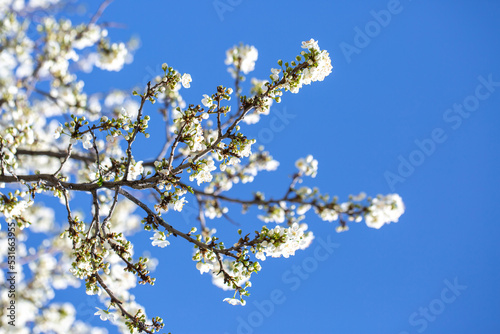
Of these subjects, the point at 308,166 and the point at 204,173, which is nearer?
the point at 204,173

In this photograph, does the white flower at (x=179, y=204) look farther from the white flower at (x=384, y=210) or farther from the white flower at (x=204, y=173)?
the white flower at (x=384, y=210)

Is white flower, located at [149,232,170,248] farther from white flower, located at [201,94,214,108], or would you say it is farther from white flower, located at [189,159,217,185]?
white flower, located at [201,94,214,108]

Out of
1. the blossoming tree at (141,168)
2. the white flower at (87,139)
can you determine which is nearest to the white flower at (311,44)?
the blossoming tree at (141,168)

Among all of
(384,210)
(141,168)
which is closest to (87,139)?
(141,168)

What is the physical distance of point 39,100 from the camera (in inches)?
324

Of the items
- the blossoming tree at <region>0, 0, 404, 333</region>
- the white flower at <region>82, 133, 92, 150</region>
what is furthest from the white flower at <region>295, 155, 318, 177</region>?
the white flower at <region>82, 133, 92, 150</region>

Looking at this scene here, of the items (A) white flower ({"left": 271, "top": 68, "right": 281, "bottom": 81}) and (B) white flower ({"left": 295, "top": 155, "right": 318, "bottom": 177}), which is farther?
(B) white flower ({"left": 295, "top": 155, "right": 318, "bottom": 177})

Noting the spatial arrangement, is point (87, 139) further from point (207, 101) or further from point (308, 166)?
point (308, 166)

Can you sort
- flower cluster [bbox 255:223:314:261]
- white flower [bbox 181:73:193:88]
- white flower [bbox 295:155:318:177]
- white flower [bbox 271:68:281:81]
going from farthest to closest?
white flower [bbox 295:155:318:177] < white flower [bbox 181:73:193:88] < white flower [bbox 271:68:281:81] < flower cluster [bbox 255:223:314:261]

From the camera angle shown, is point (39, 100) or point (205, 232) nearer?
point (205, 232)

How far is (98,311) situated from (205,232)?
2300 millimetres

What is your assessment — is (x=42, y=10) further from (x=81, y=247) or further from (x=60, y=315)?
(x=60, y=315)

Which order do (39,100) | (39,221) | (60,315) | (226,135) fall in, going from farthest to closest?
(39,221) → (39,100) → (60,315) → (226,135)

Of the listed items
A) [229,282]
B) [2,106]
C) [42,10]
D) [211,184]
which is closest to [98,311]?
[229,282]
